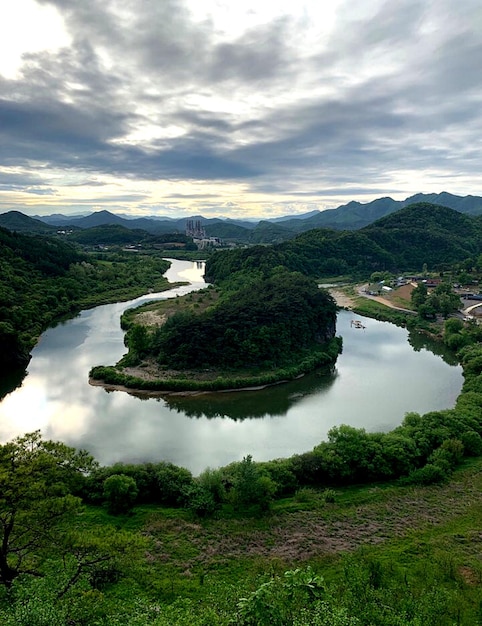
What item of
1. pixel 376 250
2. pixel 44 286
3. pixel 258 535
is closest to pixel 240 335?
pixel 258 535

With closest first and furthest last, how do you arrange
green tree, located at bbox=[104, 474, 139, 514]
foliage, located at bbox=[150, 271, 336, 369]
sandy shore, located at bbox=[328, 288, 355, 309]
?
green tree, located at bbox=[104, 474, 139, 514], foliage, located at bbox=[150, 271, 336, 369], sandy shore, located at bbox=[328, 288, 355, 309]

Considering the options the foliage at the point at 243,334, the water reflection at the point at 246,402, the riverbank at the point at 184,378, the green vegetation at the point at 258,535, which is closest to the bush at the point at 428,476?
the green vegetation at the point at 258,535

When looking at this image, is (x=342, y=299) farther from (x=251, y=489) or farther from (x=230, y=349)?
(x=251, y=489)

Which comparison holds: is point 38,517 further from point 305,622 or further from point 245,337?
point 245,337

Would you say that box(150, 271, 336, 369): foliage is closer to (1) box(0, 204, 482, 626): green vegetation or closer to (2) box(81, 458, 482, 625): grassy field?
(1) box(0, 204, 482, 626): green vegetation

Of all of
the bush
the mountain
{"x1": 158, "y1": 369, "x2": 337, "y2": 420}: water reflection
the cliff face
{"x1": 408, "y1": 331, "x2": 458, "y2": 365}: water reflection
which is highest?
the mountain

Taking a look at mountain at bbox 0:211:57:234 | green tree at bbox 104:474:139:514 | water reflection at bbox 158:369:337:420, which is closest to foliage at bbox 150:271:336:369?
water reflection at bbox 158:369:337:420
